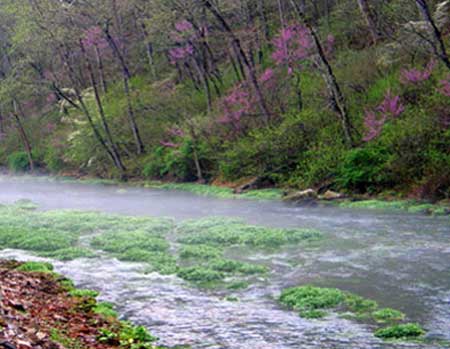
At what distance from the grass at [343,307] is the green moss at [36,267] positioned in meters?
6.14

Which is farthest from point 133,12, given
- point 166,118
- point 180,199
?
point 180,199

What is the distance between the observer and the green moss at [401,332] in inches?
428

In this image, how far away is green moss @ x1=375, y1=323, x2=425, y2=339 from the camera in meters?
10.9

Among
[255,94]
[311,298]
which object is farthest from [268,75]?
[311,298]

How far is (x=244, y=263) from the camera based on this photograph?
16688 mm

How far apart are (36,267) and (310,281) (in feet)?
22.1

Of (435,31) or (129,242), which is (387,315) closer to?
(129,242)

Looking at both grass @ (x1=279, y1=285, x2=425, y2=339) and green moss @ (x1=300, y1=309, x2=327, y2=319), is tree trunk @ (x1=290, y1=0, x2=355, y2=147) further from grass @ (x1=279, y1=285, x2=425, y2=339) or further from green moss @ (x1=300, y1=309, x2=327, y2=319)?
green moss @ (x1=300, y1=309, x2=327, y2=319)

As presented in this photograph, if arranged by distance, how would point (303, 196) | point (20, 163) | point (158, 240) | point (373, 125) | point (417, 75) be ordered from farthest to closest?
point (20, 163)
point (417, 75)
point (373, 125)
point (303, 196)
point (158, 240)

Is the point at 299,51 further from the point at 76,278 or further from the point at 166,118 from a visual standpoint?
the point at 76,278

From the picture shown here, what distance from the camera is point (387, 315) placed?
1193 centimetres

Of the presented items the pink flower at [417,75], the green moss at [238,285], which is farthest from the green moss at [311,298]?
the pink flower at [417,75]

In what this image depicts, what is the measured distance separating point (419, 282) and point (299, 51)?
2209cm

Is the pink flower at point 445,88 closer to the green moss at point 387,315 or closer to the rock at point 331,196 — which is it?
the rock at point 331,196
